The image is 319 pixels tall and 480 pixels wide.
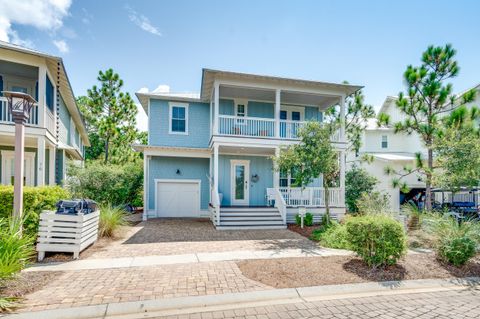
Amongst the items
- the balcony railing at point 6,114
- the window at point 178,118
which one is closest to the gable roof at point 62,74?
the balcony railing at point 6,114

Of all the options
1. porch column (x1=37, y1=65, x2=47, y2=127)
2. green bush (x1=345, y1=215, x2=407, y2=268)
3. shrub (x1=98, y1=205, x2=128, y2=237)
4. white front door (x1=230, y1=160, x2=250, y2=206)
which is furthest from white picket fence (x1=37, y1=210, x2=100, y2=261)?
white front door (x1=230, y1=160, x2=250, y2=206)

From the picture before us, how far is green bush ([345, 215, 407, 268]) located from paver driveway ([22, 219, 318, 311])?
6.90 feet

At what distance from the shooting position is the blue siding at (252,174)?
566 inches

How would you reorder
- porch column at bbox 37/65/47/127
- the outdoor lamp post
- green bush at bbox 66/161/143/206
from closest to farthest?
1. the outdoor lamp post
2. porch column at bbox 37/65/47/127
3. green bush at bbox 66/161/143/206

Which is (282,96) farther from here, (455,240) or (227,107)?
(455,240)

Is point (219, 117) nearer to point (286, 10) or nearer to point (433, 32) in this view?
point (286, 10)

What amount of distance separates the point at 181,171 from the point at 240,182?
3410 mm

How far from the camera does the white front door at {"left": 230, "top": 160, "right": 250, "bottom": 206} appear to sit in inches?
569

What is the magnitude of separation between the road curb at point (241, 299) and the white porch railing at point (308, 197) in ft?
23.1

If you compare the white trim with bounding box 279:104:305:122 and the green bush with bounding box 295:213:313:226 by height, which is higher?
the white trim with bounding box 279:104:305:122

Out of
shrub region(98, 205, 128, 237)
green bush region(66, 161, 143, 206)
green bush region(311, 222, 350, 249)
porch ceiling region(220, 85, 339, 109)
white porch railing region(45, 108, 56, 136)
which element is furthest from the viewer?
porch ceiling region(220, 85, 339, 109)

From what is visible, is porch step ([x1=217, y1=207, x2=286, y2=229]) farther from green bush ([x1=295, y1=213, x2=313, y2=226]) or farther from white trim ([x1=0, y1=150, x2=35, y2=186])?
white trim ([x1=0, y1=150, x2=35, y2=186])

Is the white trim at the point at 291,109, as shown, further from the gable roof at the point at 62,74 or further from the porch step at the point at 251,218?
the gable roof at the point at 62,74

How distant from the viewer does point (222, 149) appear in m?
13.7
